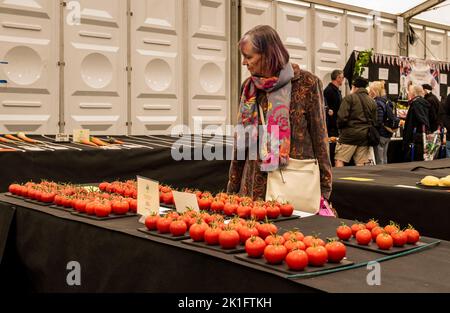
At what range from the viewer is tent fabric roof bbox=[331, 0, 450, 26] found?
30.8 ft

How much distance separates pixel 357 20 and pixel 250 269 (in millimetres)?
8551

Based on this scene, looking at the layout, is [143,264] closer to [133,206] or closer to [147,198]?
[147,198]

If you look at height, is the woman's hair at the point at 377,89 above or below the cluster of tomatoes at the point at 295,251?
above

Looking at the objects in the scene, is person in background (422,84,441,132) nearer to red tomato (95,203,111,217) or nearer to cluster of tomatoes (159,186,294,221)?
cluster of tomatoes (159,186,294,221)

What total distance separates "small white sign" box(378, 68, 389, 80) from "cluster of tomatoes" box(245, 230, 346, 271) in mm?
8829

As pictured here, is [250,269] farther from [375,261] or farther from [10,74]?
[10,74]

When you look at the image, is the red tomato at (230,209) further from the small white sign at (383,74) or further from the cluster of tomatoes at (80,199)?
the small white sign at (383,74)

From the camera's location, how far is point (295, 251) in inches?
60.0

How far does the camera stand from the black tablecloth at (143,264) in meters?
1.47

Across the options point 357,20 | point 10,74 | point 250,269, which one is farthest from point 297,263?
point 357,20

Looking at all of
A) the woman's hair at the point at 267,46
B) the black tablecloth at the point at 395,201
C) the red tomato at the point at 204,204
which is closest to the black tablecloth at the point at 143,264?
the red tomato at the point at 204,204

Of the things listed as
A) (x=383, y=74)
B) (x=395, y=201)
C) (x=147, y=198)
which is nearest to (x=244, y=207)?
(x=147, y=198)

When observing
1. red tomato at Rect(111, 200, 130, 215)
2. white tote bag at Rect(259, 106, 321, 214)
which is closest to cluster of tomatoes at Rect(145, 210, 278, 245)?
red tomato at Rect(111, 200, 130, 215)

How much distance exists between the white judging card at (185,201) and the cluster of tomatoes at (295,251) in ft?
1.83
